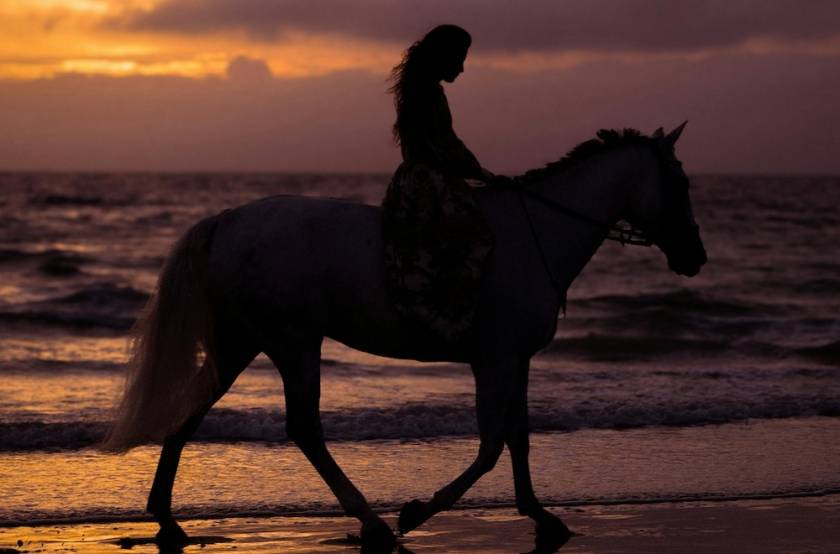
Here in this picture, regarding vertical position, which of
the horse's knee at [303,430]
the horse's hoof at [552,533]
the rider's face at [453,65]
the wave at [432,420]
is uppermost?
the rider's face at [453,65]

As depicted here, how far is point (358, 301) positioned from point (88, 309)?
59.6ft

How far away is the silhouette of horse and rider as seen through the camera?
626 cm

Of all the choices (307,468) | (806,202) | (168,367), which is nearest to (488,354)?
(168,367)

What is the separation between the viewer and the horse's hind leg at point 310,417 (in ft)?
20.7

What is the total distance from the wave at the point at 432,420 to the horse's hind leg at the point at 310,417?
3.62m

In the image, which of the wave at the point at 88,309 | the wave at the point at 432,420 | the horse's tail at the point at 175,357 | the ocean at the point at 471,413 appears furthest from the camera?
the wave at the point at 88,309

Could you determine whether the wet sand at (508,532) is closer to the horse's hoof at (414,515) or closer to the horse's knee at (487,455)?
the horse's hoof at (414,515)

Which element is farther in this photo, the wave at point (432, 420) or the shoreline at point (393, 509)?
the wave at point (432, 420)

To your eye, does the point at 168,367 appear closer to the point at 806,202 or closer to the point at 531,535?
the point at 531,535

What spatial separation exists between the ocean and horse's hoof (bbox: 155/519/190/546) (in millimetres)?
610

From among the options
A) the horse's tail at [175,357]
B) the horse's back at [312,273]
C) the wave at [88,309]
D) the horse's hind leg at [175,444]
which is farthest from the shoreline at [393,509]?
the wave at [88,309]

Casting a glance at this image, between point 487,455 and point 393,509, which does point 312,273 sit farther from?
point 393,509

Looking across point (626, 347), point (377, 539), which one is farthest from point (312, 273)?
point (626, 347)

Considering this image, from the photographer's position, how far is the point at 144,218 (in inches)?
2126
